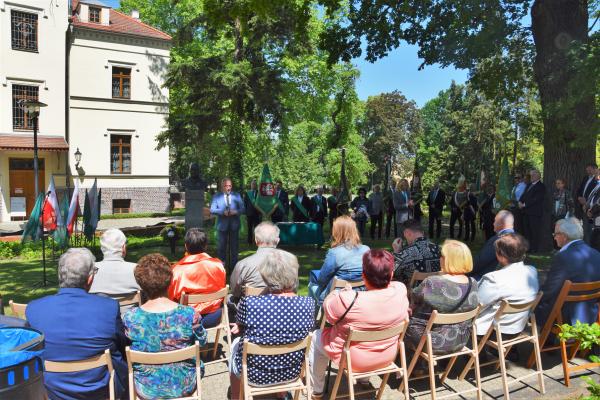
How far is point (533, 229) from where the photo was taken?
11438 millimetres

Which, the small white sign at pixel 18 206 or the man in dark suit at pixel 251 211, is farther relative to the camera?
the small white sign at pixel 18 206

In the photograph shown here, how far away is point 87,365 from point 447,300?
9.00 ft

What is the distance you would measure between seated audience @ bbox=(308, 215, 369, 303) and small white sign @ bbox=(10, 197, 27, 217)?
75.2 feet

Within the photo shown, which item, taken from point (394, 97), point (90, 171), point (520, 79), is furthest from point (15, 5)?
point (394, 97)

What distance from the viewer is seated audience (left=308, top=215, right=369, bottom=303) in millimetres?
5086

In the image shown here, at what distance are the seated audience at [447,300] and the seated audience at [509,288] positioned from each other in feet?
1.06

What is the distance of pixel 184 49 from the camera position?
29516 mm

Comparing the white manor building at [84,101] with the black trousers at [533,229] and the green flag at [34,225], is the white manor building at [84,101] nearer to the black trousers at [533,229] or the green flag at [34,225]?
the green flag at [34,225]

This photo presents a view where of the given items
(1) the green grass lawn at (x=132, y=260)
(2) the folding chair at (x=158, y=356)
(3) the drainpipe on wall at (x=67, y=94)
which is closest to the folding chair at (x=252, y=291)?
(2) the folding chair at (x=158, y=356)

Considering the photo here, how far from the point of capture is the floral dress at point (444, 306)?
415 cm

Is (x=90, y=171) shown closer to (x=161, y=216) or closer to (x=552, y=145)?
(x=161, y=216)

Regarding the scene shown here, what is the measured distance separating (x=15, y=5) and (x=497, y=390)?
87.1ft

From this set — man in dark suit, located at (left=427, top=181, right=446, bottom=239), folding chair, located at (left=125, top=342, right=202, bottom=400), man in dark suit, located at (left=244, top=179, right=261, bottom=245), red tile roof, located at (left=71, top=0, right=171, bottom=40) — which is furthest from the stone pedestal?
red tile roof, located at (left=71, top=0, right=171, bottom=40)

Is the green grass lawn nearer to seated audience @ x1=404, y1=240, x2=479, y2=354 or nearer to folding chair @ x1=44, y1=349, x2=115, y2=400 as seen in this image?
seated audience @ x1=404, y1=240, x2=479, y2=354
